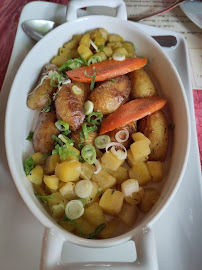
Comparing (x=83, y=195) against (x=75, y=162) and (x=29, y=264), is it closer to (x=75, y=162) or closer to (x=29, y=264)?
(x=75, y=162)

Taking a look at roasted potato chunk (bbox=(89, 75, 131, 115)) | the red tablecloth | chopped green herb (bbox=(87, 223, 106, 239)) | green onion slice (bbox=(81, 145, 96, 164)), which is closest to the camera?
chopped green herb (bbox=(87, 223, 106, 239))

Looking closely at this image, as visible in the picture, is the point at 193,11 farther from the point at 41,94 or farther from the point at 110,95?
the point at 41,94

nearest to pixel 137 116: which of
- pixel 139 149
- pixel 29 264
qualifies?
pixel 139 149

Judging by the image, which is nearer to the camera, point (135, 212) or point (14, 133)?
point (135, 212)

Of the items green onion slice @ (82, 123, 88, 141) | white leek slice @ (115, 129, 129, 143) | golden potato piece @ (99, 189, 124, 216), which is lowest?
golden potato piece @ (99, 189, 124, 216)

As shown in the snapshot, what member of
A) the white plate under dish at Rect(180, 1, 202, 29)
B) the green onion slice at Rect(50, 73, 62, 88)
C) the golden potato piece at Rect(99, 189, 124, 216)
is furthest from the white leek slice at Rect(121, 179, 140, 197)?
the white plate under dish at Rect(180, 1, 202, 29)

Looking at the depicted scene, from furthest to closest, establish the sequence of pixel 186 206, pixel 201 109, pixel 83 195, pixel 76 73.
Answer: pixel 201 109
pixel 76 73
pixel 186 206
pixel 83 195

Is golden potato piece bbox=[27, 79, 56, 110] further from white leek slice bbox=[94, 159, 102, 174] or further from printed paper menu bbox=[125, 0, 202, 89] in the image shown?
printed paper menu bbox=[125, 0, 202, 89]
